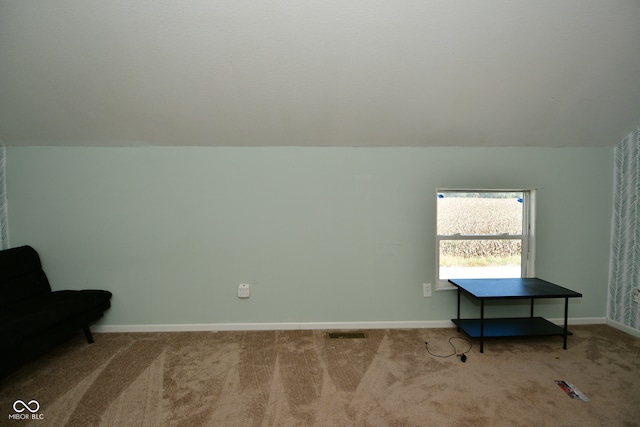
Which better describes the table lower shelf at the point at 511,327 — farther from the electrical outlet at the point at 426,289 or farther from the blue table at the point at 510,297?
the electrical outlet at the point at 426,289

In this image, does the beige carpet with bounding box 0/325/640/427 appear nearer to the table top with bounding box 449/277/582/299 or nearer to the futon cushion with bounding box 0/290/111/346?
the futon cushion with bounding box 0/290/111/346

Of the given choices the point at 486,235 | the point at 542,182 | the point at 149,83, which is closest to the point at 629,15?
the point at 542,182

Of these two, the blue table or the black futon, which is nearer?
the black futon

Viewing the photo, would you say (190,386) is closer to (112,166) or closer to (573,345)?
(112,166)

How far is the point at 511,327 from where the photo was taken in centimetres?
238

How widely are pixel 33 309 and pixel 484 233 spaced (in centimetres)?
398

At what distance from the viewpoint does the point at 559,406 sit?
160 centimetres

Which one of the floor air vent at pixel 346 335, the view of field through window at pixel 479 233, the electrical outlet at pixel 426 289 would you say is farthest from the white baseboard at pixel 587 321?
the floor air vent at pixel 346 335

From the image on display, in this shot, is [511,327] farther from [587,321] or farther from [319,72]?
[319,72]

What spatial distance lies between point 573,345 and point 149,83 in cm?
406

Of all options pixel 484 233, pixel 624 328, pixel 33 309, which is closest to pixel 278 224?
pixel 33 309

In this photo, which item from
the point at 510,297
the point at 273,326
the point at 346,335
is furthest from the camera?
the point at 273,326

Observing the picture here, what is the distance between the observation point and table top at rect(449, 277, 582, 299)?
2.15 metres

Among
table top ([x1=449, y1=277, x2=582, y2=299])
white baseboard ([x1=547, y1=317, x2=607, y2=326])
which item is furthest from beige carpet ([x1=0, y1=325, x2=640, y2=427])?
table top ([x1=449, y1=277, x2=582, y2=299])
